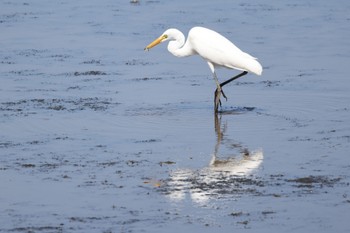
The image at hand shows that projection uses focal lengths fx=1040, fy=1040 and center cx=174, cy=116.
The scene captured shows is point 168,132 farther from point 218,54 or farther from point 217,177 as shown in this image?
point 217,177

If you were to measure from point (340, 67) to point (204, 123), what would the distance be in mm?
4746

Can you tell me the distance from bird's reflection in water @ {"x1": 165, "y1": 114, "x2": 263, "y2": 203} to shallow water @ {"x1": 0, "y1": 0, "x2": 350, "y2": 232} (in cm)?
1

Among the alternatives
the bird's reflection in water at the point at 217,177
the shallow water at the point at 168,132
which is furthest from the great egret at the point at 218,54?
the bird's reflection in water at the point at 217,177

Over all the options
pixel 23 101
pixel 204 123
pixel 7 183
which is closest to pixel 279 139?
pixel 204 123

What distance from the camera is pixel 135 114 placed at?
14.8 metres

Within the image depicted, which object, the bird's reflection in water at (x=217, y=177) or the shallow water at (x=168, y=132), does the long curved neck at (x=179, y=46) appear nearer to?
the shallow water at (x=168, y=132)

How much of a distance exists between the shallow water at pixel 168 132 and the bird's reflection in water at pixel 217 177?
1 cm

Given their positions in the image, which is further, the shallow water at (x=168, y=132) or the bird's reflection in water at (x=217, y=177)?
the bird's reflection in water at (x=217, y=177)

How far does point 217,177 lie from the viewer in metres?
10.9

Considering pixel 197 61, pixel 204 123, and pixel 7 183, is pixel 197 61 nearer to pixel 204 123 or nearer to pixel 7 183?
pixel 204 123

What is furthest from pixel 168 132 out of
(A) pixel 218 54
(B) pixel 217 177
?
(B) pixel 217 177

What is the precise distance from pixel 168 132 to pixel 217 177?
2.71 metres

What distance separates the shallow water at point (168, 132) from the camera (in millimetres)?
9688

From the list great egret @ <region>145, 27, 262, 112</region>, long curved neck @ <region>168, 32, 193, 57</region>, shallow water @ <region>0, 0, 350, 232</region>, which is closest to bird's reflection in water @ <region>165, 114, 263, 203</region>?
shallow water @ <region>0, 0, 350, 232</region>
